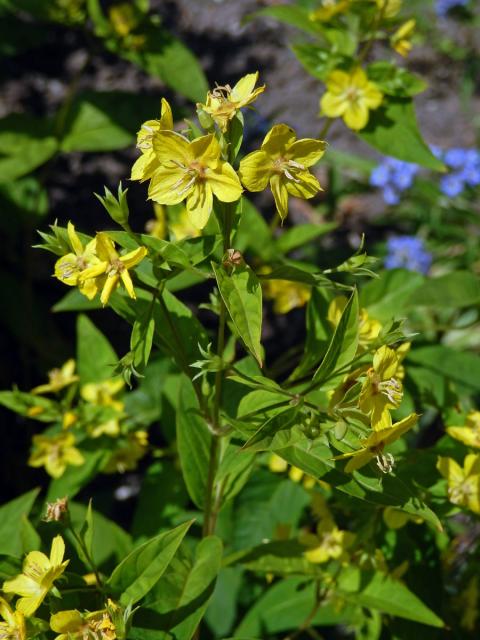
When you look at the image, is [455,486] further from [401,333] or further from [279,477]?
[279,477]

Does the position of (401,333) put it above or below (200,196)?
below

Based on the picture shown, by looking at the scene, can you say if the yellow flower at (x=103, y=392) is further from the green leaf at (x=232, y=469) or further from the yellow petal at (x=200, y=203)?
the yellow petal at (x=200, y=203)

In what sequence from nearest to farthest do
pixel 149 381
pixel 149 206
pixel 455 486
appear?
pixel 455 486, pixel 149 381, pixel 149 206

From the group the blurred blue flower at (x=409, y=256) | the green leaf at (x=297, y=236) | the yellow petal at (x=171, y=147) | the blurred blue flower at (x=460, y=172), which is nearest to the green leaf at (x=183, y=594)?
the yellow petal at (x=171, y=147)

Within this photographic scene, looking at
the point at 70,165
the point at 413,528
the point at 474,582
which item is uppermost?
the point at 70,165

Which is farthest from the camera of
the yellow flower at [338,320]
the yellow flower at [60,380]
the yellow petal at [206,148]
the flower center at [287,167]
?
the yellow flower at [60,380]

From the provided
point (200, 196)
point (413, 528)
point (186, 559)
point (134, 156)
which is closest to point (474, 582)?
point (413, 528)
